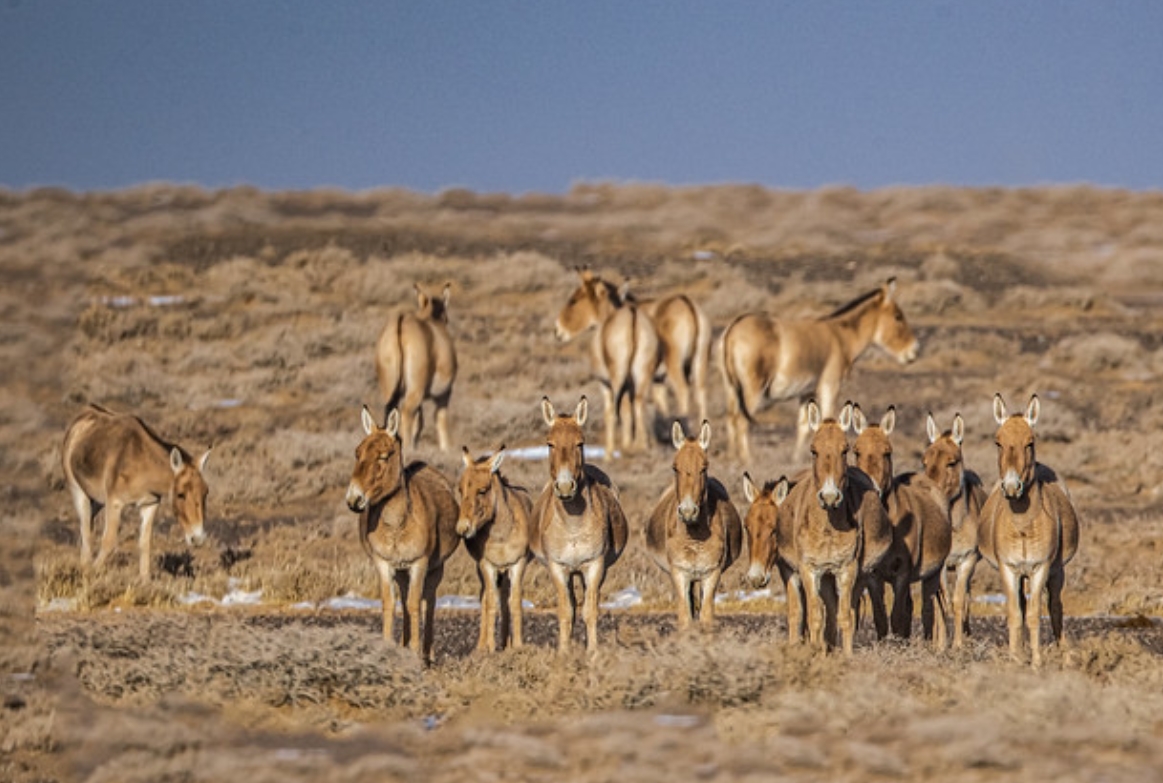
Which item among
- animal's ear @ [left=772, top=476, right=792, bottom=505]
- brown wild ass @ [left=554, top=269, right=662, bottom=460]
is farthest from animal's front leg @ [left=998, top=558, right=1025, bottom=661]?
brown wild ass @ [left=554, top=269, right=662, bottom=460]

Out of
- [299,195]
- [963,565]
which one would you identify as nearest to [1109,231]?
[299,195]

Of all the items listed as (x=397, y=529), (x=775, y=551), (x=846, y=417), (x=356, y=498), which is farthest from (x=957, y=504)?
(x=356, y=498)

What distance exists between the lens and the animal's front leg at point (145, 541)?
816 inches

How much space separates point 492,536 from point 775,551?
2.26 metres

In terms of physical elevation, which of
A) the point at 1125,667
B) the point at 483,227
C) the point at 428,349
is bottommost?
the point at 1125,667

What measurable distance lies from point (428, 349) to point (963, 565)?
1334 centimetres

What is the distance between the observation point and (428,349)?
29.0 metres

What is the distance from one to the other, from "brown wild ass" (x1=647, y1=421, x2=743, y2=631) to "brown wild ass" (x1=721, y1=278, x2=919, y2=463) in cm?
1237

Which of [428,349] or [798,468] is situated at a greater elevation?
[428,349]

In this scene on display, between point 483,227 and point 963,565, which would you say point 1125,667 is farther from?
point 483,227

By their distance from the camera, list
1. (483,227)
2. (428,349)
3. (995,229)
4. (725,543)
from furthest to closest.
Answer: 1. (995,229)
2. (483,227)
3. (428,349)
4. (725,543)

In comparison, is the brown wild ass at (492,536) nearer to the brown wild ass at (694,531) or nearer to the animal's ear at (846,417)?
the brown wild ass at (694,531)

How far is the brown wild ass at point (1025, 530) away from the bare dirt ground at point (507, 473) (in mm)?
536

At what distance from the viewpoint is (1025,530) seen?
15594 millimetres
